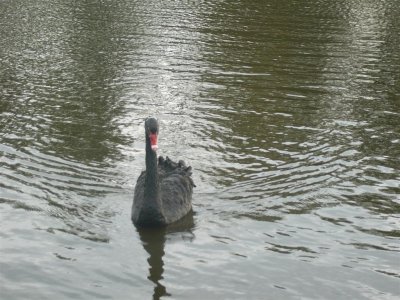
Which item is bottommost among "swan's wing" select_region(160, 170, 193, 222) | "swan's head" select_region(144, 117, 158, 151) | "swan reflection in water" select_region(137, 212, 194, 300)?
"swan reflection in water" select_region(137, 212, 194, 300)

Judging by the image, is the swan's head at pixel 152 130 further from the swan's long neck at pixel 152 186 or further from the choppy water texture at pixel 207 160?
the choppy water texture at pixel 207 160

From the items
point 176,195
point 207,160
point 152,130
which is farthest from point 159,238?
point 207,160

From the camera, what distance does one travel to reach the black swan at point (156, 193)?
424 inches

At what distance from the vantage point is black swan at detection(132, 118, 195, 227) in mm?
10766

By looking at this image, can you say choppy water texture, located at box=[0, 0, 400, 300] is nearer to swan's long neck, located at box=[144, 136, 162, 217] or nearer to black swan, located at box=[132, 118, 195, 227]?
black swan, located at box=[132, 118, 195, 227]

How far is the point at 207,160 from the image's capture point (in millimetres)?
13812

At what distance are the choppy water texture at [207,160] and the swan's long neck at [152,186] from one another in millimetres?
401

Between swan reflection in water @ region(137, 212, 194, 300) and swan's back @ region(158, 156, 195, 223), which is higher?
swan's back @ region(158, 156, 195, 223)

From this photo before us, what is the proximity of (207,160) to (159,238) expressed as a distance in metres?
3.38

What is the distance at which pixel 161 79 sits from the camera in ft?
66.2

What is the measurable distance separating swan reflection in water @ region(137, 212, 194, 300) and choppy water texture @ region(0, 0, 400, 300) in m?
0.03

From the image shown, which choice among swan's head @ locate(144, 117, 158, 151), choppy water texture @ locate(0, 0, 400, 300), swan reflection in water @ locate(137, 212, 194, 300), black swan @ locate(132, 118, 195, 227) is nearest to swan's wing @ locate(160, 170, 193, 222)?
black swan @ locate(132, 118, 195, 227)

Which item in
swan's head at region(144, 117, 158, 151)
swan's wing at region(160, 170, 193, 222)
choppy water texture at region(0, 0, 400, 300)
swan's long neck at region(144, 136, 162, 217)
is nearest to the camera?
choppy water texture at region(0, 0, 400, 300)

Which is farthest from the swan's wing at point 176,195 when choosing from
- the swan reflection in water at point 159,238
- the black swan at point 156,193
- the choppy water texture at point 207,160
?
the choppy water texture at point 207,160
